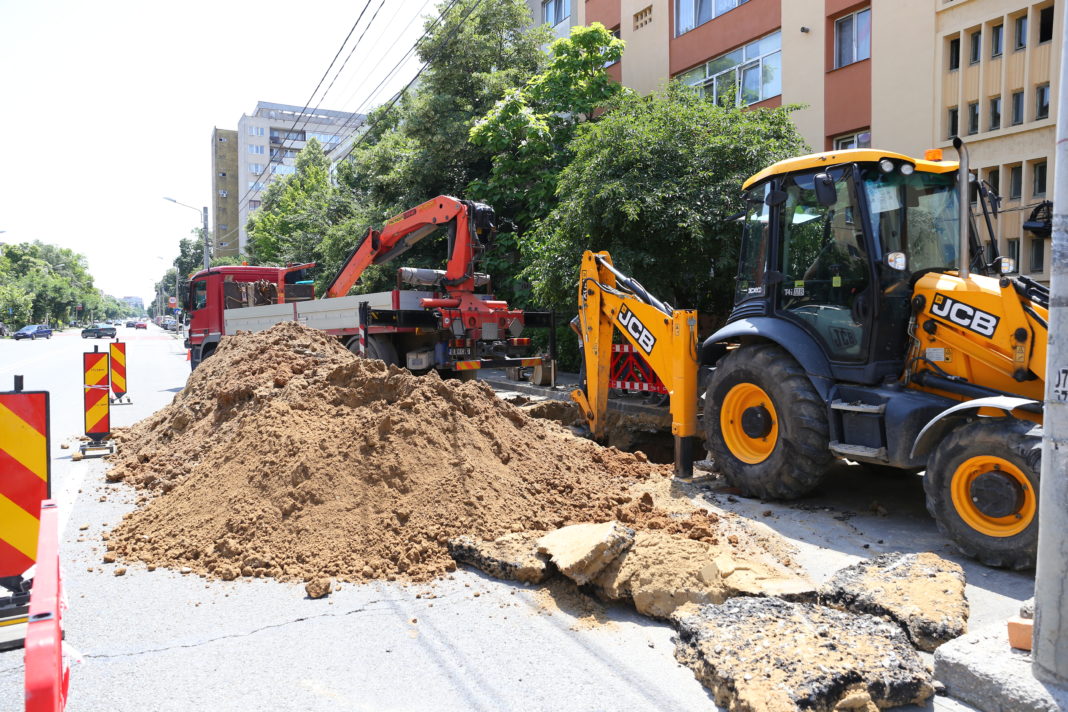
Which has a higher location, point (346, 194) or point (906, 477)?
point (346, 194)

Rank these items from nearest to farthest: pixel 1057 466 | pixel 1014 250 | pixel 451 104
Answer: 1. pixel 1057 466
2. pixel 1014 250
3. pixel 451 104

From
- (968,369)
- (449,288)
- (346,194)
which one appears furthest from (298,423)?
(346,194)

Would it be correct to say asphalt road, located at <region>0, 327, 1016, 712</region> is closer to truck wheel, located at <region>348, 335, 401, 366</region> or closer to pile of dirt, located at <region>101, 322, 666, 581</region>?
pile of dirt, located at <region>101, 322, 666, 581</region>

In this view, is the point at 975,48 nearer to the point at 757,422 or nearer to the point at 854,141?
the point at 854,141

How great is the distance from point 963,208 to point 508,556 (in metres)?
4.03

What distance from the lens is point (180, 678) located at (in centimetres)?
371

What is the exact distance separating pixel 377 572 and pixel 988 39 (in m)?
13.6

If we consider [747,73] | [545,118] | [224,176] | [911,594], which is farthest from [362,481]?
[224,176]

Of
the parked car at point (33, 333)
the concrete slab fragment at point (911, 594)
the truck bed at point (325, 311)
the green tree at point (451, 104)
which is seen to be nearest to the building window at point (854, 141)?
the truck bed at point (325, 311)

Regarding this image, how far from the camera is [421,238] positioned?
49.3 ft

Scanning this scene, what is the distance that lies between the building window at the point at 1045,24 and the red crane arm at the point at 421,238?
386 inches

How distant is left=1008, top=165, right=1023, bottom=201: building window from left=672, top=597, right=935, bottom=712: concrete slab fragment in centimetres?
1166

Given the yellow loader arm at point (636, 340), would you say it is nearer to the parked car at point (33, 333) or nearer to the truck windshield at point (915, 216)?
Result: the truck windshield at point (915, 216)

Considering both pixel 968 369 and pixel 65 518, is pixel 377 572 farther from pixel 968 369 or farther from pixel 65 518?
pixel 968 369
